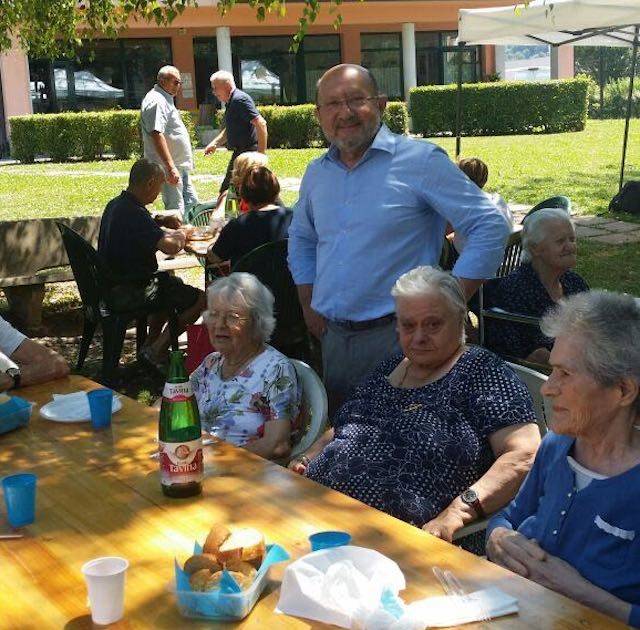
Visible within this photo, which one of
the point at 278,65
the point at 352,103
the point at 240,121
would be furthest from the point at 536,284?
the point at 278,65

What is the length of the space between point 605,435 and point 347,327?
1.54m

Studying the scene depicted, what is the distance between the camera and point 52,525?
2.32 metres

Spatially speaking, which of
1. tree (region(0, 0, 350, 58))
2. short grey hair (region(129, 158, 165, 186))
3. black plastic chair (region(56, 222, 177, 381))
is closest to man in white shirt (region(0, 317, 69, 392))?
black plastic chair (region(56, 222, 177, 381))

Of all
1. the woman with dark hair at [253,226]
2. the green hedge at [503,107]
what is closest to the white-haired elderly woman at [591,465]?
the woman with dark hair at [253,226]

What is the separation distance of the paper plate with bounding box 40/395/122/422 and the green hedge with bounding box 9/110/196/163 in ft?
59.1

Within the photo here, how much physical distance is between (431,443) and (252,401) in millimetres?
777

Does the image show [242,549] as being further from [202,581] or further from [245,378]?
[245,378]

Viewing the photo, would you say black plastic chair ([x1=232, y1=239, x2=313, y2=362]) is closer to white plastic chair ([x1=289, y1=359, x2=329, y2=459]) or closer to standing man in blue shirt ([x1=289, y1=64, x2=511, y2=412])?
standing man in blue shirt ([x1=289, y1=64, x2=511, y2=412])

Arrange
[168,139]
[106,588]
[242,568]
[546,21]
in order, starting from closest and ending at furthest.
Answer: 1. [106,588]
2. [242,568]
3. [168,139]
4. [546,21]

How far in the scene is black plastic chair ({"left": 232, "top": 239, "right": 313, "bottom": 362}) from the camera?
515 cm

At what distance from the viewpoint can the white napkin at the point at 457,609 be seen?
1749mm

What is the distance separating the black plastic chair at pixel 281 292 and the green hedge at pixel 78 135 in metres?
16.0

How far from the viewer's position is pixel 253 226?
535 centimetres

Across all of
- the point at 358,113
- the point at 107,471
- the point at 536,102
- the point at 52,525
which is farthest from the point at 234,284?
the point at 536,102
